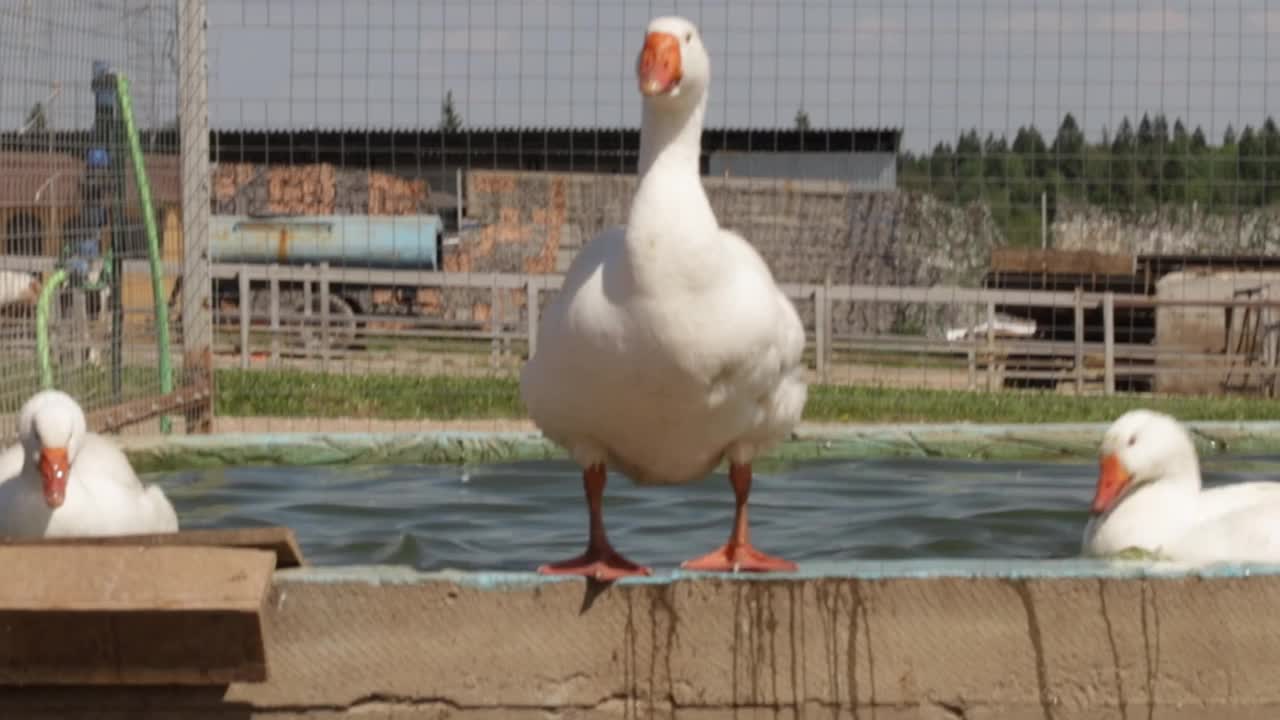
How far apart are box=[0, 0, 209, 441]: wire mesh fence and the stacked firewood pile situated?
344 inches

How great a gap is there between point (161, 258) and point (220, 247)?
15.1 m

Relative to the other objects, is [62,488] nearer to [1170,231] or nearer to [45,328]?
[45,328]

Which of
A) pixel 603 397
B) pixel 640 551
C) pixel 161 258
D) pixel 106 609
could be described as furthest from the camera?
pixel 161 258

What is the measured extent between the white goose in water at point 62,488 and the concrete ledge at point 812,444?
1.86m

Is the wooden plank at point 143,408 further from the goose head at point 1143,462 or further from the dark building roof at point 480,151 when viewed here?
the goose head at point 1143,462

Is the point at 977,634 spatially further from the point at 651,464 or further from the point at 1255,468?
the point at 1255,468

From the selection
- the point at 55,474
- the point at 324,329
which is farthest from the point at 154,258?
the point at 324,329

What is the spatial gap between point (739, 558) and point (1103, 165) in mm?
8187

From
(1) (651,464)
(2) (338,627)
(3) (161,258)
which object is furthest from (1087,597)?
(3) (161,258)

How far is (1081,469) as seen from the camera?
27.1ft

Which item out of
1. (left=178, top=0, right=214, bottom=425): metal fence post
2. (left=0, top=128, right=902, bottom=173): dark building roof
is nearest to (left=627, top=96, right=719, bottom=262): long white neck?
(left=178, top=0, right=214, bottom=425): metal fence post

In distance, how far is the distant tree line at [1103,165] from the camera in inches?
494

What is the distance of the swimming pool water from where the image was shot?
6949mm

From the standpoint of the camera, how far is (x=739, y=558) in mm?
5008
